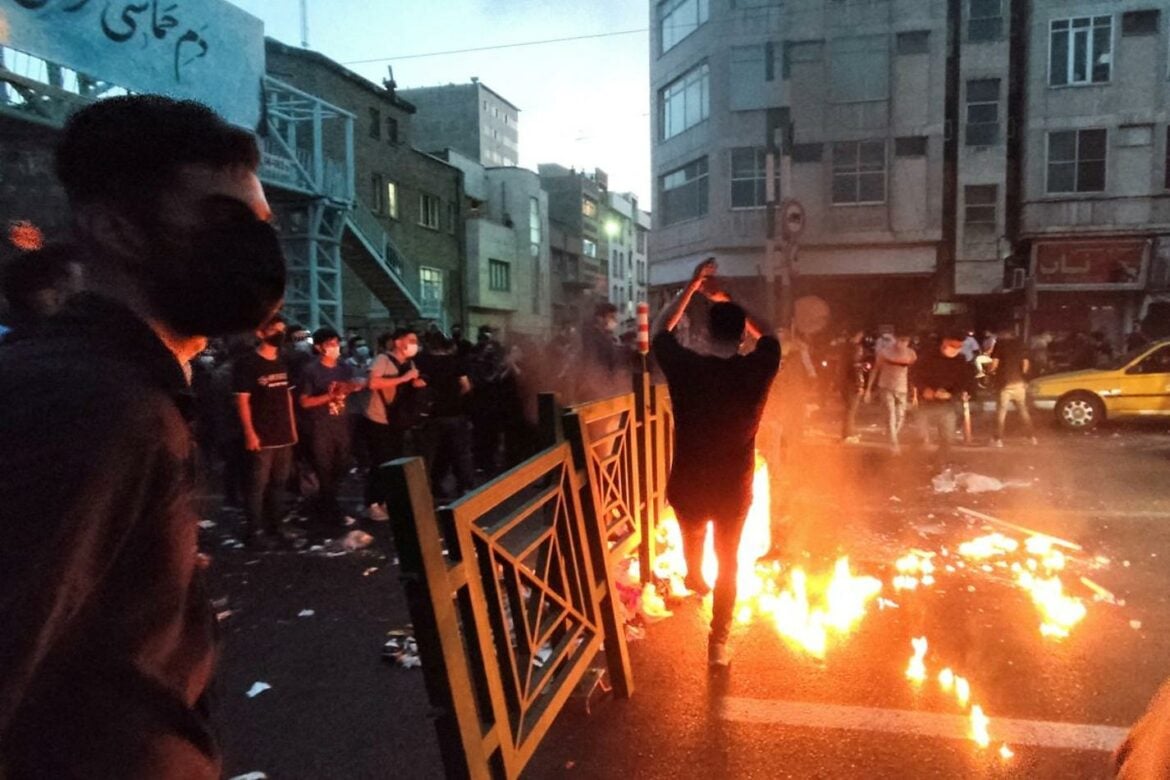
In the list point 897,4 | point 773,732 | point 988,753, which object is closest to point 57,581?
point 773,732

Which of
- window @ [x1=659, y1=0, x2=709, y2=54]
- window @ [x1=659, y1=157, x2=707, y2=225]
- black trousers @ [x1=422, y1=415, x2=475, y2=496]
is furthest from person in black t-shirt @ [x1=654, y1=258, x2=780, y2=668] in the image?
window @ [x1=659, y1=0, x2=709, y2=54]

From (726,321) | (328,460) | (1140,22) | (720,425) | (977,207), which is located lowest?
(328,460)

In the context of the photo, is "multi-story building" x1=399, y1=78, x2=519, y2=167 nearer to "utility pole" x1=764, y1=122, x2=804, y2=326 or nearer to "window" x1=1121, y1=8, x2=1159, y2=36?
"utility pole" x1=764, y1=122, x2=804, y2=326

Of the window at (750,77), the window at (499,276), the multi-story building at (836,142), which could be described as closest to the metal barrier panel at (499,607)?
the multi-story building at (836,142)

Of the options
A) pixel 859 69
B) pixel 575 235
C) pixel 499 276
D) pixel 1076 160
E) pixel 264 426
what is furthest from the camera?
pixel 575 235

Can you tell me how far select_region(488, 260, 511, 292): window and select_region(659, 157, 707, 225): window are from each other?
36.6 ft

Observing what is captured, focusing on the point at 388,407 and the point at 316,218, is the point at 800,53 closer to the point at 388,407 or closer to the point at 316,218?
the point at 316,218

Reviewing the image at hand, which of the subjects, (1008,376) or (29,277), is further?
(1008,376)

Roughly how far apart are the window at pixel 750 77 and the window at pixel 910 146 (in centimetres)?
489

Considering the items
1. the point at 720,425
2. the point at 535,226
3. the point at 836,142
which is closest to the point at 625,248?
the point at 535,226

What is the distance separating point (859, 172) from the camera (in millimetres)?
28375

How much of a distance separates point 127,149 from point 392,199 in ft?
107

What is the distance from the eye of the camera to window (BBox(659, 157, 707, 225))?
30.4m

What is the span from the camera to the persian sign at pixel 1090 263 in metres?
26.3
